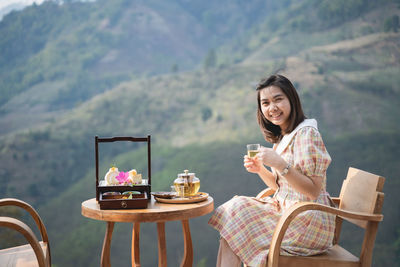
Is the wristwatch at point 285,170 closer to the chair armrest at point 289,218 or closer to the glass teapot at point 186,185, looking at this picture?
the chair armrest at point 289,218

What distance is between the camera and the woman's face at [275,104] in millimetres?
2355

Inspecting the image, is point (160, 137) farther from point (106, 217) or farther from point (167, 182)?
point (106, 217)

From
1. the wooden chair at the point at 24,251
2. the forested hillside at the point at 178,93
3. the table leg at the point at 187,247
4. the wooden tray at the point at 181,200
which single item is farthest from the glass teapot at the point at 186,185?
the forested hillside at the point at 178,93

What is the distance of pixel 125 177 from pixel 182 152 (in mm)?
9444

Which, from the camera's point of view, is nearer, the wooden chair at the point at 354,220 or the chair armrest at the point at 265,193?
the wooden chair at the point at 354,220

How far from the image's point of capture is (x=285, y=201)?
234cm

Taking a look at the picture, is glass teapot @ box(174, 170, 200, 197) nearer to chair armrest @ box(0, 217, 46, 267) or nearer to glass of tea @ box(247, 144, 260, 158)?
glass of tea @ box(247, 144, 260, 158)

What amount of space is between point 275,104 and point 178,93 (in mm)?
10670

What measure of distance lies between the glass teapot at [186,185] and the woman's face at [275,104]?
1.88ft

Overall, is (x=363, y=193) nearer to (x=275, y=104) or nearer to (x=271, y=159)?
(x=271, y=159)

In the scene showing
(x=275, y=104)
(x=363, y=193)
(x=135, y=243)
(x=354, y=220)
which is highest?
(x=275, y=104)

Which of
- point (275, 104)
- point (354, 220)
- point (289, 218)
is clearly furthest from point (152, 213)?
point (354, 220)

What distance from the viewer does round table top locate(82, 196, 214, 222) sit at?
2.14m

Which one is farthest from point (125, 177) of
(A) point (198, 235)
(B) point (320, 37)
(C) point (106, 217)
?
(B) point (320, 37)
